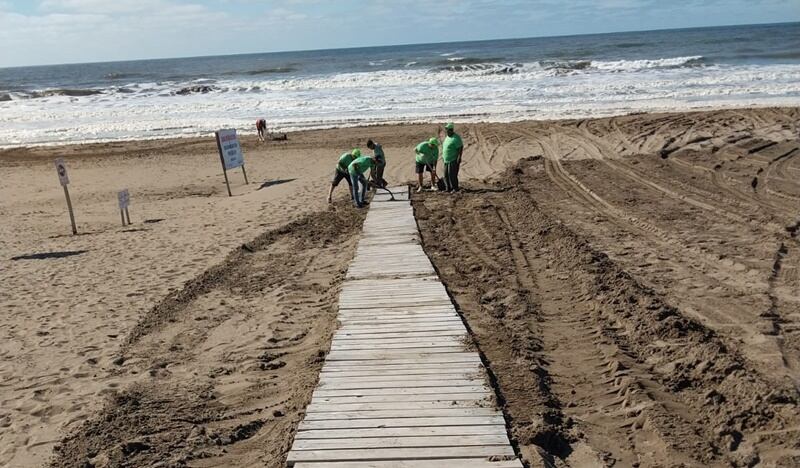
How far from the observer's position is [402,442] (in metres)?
4.77

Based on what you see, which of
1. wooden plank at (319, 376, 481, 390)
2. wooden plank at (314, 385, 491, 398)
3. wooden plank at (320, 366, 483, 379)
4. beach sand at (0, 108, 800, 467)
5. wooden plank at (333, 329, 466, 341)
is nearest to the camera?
beach sand at (0, 108, 800, 467)

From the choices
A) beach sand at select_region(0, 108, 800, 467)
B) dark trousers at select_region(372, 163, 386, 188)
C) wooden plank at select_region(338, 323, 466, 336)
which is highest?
dark trousers at select_region(372, 163, 386, 188)

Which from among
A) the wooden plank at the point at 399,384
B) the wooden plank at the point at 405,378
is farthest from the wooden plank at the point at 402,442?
the wooden plank at the point at 405,378

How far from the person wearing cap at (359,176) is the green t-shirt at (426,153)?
4.33 feet

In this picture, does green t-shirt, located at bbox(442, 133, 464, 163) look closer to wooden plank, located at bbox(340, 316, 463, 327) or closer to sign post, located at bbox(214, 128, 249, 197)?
sign post, located at bbox(214, 128, 249, 197)

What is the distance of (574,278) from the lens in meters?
8.61

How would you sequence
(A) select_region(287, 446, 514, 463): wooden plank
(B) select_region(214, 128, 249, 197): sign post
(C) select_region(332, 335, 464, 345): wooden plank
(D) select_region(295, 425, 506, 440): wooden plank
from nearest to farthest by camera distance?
1. (A) select_region(287, 446, 514, 463): wooden plank
2. (D) select_region(295, 425, 506, 440): wooden plank
3. (C) select_region(332, 335, 464, 345): wooden plank
4. (B) select_region(214, 128, 249, 197): sign post

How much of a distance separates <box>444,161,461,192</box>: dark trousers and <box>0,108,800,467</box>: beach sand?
2.04 feet

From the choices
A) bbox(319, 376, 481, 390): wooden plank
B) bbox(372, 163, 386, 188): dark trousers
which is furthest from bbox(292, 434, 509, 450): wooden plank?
bbox(372, 163, 386, 188): dark trousers

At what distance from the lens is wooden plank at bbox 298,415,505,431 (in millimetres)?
4980

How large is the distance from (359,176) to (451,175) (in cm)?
221

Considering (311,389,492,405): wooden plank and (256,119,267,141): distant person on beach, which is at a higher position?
(256,119,267,141): distant person on beach

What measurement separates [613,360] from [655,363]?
0.36 metres

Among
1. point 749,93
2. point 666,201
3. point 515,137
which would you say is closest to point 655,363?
point 666,201
